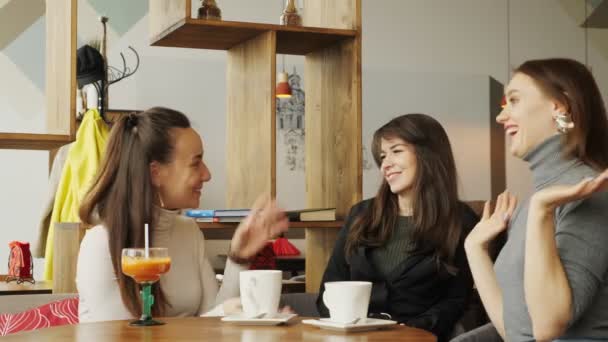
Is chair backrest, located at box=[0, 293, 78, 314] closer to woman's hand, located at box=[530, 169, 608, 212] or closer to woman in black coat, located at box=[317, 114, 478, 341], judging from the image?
woman in black coat, located at box=[317, 114, 478, 341]

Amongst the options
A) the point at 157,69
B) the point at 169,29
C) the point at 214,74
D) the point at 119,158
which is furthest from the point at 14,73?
the point at 119,158

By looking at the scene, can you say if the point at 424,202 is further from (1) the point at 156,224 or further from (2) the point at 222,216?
(1) the point at 156,224

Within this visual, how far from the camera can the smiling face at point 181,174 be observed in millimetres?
2557

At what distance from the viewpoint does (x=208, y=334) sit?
1911 mm

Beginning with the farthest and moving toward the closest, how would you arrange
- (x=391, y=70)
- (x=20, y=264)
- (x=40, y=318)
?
(x=391, y=70) < (x=20, y=264) < (x=40, y=318)

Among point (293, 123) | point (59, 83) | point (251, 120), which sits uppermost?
point (293, 123)

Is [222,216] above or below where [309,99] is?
below

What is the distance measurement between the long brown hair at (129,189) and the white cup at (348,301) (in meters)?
0.57

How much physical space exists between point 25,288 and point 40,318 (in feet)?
2.48

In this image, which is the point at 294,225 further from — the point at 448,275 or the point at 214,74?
the point at 214,74

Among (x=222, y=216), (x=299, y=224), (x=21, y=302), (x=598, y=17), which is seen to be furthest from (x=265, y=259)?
(x=598, y=17)

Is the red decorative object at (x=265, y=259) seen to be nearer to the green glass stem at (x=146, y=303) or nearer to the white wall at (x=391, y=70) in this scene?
the green glass stem at (x=146, y=303)

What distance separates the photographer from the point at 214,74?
6969 millimetres

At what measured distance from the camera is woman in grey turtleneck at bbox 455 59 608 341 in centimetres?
187
